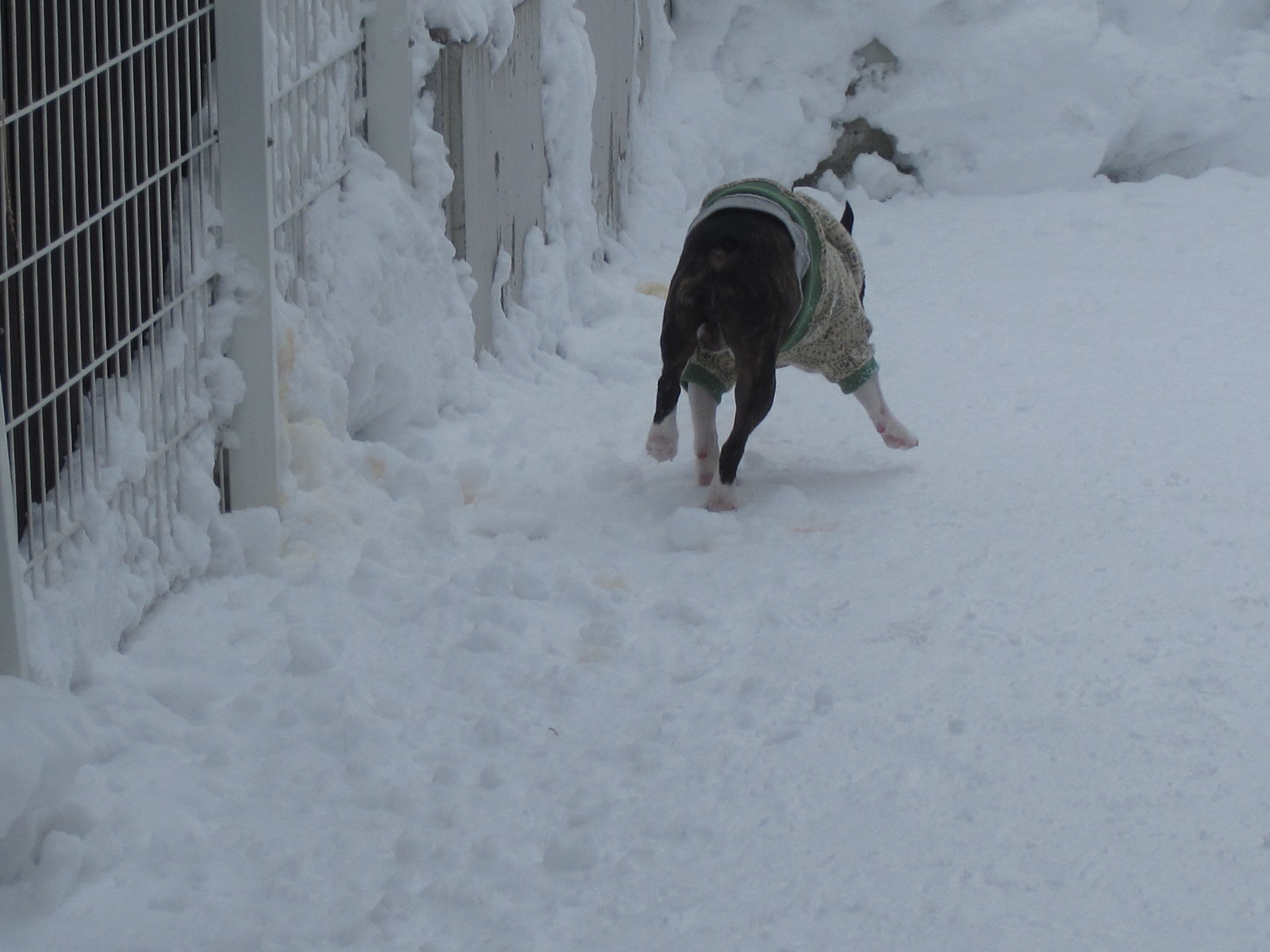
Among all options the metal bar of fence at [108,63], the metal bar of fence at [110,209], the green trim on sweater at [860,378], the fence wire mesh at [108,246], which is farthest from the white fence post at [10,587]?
the green trim on sweater at [860,378]

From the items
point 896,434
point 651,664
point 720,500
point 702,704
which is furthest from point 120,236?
point 896,434

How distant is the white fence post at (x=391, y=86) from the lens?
15.0 ft

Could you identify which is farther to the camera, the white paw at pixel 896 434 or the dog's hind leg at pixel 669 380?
the white paw at pixel 896 434

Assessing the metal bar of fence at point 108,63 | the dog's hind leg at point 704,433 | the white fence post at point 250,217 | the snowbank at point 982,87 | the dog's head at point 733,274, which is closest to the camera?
the metal bar of fence at point 108,63

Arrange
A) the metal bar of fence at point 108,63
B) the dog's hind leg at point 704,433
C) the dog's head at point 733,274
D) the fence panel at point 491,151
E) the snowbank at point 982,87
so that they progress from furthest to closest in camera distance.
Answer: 1. the snowbank at point 982,87
2. the fence panel at point 491,151
3. the dog's hind leg at point 704,433
4. the dog's head at point 733,274
5. the metal bar of fence at point 108,63

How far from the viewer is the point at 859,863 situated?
2471mm

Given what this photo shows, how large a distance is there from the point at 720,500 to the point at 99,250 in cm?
171

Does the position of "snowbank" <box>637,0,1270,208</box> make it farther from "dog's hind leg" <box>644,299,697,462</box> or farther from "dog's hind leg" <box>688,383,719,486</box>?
"dog's hind leg" <box>644,299,697,462</box>

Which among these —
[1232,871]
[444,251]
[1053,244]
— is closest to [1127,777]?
[1232,871]

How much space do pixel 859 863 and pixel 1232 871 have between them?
54 centimetres

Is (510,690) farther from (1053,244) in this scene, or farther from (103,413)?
(1053,244)

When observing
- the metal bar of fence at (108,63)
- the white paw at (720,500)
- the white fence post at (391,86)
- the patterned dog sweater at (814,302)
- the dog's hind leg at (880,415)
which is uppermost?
the metal bar of fence at (108,63)

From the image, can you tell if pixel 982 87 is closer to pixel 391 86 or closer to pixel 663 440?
pixel 391 86

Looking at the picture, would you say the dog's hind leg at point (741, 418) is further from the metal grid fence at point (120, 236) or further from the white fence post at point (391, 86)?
the white fence post at point (391, 86)
